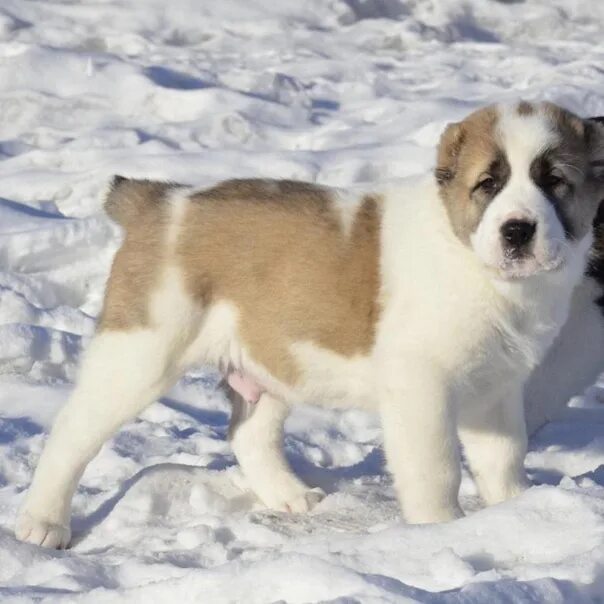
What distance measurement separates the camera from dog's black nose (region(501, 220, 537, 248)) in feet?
12.6

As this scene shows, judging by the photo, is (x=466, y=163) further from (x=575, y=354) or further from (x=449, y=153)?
(x=575, y=354)

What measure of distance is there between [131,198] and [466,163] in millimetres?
1150

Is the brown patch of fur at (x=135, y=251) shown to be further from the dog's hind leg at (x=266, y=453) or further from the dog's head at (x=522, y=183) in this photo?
the dog's head at (x=522, y=183)

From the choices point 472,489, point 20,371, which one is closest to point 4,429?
point 20,371

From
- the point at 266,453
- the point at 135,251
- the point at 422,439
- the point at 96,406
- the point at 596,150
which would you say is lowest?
the point at 266,453

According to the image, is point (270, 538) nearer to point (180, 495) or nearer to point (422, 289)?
point (180, 495)

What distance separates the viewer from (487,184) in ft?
13.4

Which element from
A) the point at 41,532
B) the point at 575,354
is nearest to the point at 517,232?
the point at 575,354

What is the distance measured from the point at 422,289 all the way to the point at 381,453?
3.95 ft

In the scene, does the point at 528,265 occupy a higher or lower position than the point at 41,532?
higher

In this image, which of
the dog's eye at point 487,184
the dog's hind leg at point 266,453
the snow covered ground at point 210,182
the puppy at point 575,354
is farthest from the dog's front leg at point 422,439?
the puppy at point 575,354

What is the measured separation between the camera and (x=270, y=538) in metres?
4.18

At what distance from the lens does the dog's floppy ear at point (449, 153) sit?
13.9ft

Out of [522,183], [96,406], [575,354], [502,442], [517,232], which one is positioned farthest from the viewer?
[575,354]
